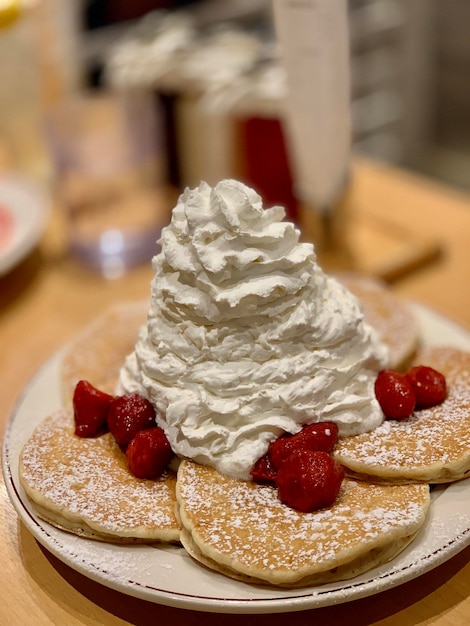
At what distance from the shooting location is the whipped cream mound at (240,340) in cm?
107

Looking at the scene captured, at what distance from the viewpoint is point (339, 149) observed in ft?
6.02

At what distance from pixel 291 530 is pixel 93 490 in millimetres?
284

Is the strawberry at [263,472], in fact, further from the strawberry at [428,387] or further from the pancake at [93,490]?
the strawberry at [428,387]

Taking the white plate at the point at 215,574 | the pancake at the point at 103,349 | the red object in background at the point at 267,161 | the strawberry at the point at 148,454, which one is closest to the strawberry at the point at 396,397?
the white plate at the point at 215,574

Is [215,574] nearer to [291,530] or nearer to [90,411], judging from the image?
[291,530]

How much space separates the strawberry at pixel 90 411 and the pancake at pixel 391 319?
0.49 meters

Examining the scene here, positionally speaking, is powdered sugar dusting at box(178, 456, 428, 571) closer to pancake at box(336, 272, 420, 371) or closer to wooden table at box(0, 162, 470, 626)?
wooden table at box(0, 162, 470, 626)

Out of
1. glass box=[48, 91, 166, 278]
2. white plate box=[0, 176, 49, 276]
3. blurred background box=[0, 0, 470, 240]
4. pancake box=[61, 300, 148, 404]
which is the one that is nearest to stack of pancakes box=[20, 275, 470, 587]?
pancake box=[61, 300, 148, 404]

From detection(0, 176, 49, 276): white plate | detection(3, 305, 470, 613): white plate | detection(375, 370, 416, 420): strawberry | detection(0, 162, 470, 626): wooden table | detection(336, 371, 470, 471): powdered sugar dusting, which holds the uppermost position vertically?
detection(375, 370, 416, 420): strawberry

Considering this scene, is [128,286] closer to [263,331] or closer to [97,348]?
[97,348]

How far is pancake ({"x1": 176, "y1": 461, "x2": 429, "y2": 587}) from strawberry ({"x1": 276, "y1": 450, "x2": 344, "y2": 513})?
0.01 metres

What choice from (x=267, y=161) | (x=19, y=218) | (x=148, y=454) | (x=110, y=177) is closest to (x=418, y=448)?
(x=148, y=454)

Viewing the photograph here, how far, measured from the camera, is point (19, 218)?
213 cm

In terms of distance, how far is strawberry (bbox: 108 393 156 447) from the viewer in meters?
1.12
